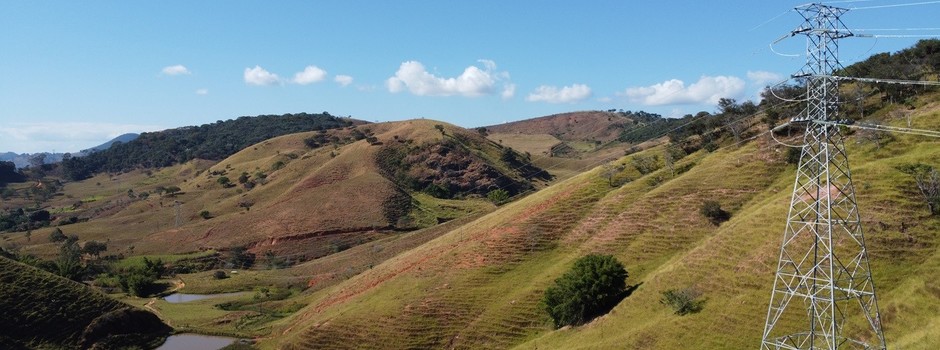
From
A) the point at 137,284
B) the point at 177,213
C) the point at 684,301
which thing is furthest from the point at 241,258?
the point at 684,301

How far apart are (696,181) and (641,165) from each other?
17075 mm

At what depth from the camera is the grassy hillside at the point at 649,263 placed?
4275cm

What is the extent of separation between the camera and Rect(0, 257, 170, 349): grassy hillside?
6912 centimetres

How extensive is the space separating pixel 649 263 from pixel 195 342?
55.3 meters

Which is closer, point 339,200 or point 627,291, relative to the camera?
point 627,291

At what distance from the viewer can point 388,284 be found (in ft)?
242

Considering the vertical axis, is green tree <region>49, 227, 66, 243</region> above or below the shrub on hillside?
below

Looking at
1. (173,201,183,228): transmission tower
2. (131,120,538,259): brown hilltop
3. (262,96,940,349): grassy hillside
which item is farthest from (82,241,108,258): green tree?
(262,96,940,349): grassy hillside

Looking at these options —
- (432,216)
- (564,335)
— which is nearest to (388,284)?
(564,335)

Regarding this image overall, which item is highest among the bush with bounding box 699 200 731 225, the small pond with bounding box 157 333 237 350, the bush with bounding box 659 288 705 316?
the bush with bounding box 699 200 731 225

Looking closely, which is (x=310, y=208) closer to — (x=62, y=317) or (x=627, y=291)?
(x=62, y=317)

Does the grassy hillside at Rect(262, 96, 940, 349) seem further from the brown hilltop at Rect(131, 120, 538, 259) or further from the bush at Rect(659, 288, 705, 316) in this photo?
the brown hilltop at Rect(131, 120, 538, 259)

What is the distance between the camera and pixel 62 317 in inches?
2867

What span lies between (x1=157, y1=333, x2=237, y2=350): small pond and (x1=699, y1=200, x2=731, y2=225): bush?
5646 cm
